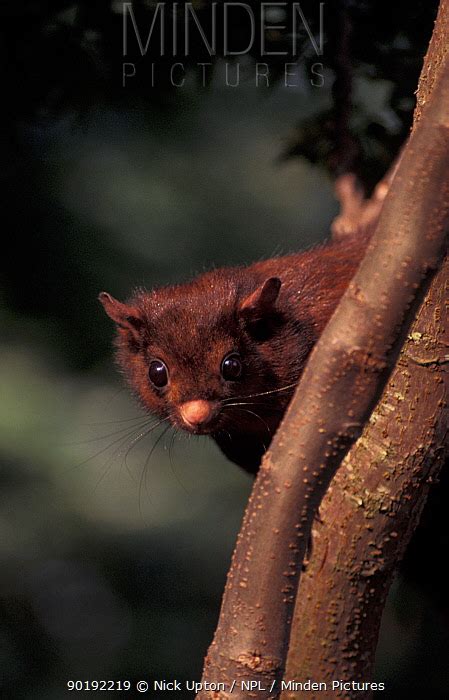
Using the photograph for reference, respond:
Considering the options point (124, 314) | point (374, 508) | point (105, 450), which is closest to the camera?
point (374, 508)

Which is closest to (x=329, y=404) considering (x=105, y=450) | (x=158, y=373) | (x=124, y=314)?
(x=158, y=373)

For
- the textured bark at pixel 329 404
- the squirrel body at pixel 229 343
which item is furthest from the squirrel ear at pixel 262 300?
the textured bark at pixel 329 404

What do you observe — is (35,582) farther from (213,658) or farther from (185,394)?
(213,658)

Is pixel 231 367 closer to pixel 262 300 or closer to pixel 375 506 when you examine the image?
pixel 262 300

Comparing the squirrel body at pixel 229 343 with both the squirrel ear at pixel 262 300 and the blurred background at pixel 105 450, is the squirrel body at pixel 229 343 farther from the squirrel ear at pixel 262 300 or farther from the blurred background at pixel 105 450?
the blurred background at pixel 105 450

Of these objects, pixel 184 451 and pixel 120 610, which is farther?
pixel 184 451

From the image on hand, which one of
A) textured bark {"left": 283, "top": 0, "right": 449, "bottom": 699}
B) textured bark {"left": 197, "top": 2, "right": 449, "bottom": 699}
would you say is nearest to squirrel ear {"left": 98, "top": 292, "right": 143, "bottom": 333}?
textured bark {"left": 283, "top": 0, "right": 449, "bottom": 699}

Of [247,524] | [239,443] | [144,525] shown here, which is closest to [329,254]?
[239,443]
